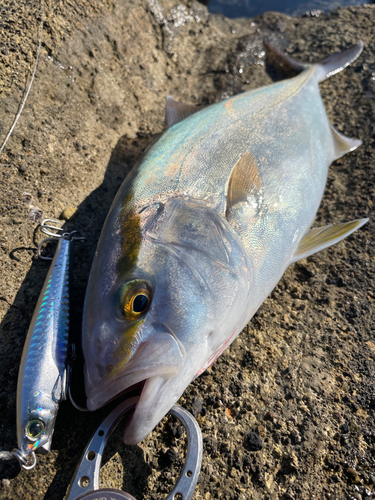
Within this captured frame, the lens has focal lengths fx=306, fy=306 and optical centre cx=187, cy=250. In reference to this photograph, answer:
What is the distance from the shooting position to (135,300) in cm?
126

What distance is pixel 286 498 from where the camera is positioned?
1435mm

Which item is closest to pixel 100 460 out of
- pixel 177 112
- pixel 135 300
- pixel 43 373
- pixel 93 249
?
pixel 43 373

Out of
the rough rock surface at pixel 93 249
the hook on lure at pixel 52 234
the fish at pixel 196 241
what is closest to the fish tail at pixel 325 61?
the rough rock surface at pixel 93 249

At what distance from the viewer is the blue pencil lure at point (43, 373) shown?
1241mm

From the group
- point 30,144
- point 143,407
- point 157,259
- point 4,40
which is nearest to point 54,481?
point 143,407

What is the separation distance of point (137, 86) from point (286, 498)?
10.9ft

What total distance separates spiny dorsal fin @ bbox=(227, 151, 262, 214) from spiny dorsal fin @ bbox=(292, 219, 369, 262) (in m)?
0.49

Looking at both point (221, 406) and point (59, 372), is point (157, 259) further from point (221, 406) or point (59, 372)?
point (221, 406)

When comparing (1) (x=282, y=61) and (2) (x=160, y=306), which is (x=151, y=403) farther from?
(1) (x=282, y=61)

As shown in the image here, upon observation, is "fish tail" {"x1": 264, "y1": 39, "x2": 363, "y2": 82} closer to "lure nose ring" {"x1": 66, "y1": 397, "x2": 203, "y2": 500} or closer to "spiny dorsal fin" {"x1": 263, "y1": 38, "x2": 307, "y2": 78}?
"spiny dorsal fin" {"x1": 263, "y1": 38, "x2": 307, "y2": 78}

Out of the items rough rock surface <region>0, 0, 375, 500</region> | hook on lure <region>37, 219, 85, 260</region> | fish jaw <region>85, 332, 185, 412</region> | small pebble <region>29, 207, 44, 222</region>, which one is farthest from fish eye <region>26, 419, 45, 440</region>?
small pebble <region>29, 207, 44, 222</region>

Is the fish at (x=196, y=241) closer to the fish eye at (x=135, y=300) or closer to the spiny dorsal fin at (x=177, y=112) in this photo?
the fish eye at (x=135, y=300)

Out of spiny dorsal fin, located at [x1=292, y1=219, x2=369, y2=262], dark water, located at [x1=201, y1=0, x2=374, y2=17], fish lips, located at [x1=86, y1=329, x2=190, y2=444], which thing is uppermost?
dark water, located at [x1=201, y1=0, x2=374, y2=17]

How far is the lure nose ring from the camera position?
1177mm
